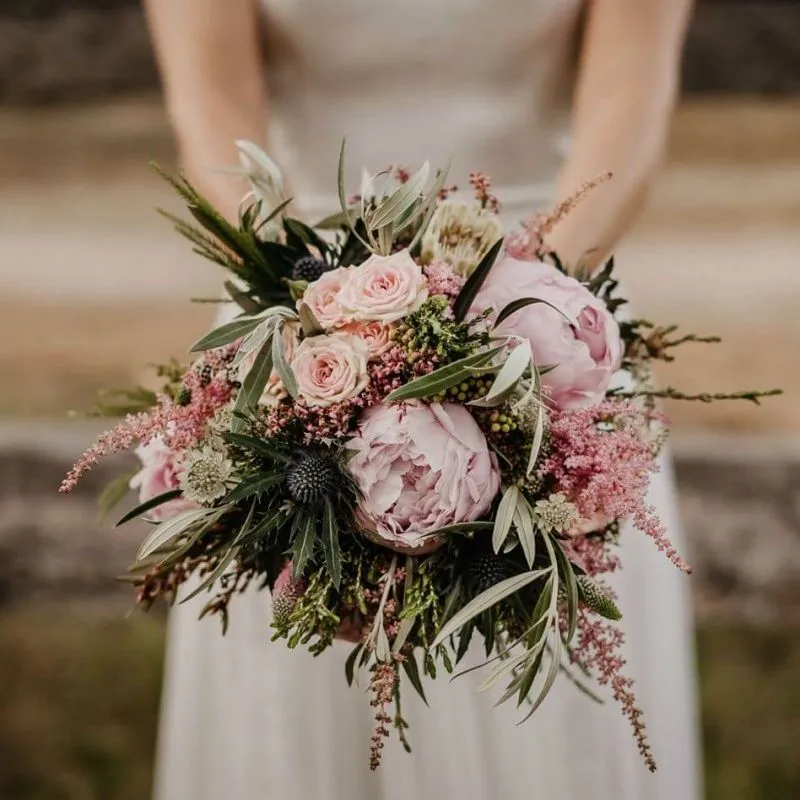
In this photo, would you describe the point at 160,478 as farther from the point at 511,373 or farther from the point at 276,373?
the point at 511,373

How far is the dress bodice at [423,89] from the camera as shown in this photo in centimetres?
117

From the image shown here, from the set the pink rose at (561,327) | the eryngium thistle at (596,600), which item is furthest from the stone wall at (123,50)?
the eryngium thistle at (596,600)

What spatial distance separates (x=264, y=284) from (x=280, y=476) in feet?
0.60

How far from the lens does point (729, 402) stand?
2920 millimetres

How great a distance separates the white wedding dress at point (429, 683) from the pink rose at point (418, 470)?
1.65 feet

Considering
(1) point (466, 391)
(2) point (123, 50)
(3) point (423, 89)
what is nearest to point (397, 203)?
(1) point (466, 391)

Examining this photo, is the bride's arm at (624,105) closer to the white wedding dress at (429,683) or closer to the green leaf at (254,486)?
the white wedding dress at (429,683)

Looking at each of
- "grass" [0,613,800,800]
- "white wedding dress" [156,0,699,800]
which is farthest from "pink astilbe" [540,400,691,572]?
"grass" [0,613,800,800]

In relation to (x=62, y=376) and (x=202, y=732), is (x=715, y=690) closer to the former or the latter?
(x=202, y=732)

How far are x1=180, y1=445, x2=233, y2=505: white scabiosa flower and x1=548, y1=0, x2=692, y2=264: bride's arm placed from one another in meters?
0.53

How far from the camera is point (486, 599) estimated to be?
0.65 m

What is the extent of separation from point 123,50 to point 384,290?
9.18 feet

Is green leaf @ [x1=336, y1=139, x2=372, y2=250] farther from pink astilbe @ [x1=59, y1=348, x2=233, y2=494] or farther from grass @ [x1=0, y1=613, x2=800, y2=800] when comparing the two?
grass @ [x1=0, y1=613, x2=800, y2=800]

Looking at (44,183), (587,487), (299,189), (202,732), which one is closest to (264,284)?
(587,487)
